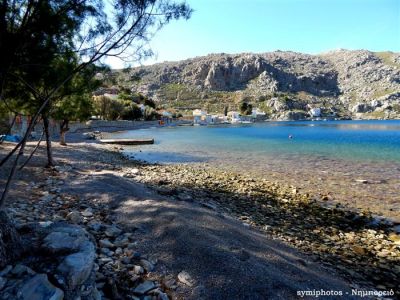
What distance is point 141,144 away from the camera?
150 ft

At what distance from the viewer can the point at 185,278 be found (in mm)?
5449

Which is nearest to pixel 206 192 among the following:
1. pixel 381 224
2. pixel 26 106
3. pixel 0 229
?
pixel 381 224

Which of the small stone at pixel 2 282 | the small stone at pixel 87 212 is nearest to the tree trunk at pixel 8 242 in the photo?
the small stone at pixel 2 282

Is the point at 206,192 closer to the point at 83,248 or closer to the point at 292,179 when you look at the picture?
the point at 292,179

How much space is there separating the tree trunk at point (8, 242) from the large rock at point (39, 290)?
0.80 meters

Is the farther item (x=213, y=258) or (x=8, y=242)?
(x=213, y=258)

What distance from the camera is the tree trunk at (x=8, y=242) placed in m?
4.44

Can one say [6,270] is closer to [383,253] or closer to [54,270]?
[54,270]

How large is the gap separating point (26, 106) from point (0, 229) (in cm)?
1213

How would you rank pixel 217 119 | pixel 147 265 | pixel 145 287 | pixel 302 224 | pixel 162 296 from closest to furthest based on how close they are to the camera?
pixel 162 296, pixel 145 287, pixel 147 265, pixel 302 224, pixel 217 119

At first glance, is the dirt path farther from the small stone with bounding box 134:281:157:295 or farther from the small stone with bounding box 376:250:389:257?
the small stone with bounding box 376:250:389:257

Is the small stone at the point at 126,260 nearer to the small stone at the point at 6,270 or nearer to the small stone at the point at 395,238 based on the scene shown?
the small stone at the point at 6,270

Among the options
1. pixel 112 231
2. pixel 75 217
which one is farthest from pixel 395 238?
pixel 75 217

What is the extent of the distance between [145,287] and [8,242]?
238 centimetres
